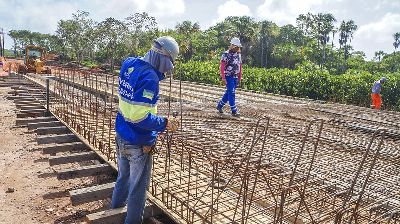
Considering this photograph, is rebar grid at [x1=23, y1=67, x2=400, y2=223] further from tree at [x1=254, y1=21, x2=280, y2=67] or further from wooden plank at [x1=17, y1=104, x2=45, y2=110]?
tree at [x1=254, y1=21, x2=280, y2=67]

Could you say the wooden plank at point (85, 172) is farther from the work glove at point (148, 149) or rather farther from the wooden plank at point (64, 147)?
the work glove at point (148, 149)

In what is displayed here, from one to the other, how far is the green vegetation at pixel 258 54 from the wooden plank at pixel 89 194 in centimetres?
1330

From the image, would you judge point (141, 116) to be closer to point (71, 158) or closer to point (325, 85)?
point (71, 158)

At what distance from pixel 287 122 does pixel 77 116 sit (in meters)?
4.55

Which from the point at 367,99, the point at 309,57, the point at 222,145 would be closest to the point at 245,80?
the point at 367,99

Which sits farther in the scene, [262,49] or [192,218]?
[262,49]

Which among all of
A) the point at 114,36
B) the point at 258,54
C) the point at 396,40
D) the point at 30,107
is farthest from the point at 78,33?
the point at 396,40

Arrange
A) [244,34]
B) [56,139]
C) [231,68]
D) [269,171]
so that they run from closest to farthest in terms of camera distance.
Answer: [269,171] → [56,139] → [231,68] → [244,34]

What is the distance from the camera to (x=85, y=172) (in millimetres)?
4719

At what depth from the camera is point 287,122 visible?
24.7 ft

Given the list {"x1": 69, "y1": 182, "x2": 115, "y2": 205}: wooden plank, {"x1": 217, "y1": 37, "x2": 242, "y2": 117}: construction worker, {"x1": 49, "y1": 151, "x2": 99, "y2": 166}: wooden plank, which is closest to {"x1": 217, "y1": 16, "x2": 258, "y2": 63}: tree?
{"x1": 217, "y1": 37, "x2": 242, "y2": 117}: construction worker

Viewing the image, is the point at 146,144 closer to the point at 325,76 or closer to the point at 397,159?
the point at 397,159

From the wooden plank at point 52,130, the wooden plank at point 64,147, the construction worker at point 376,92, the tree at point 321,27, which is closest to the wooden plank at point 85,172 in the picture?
the wooden plank at point 64,147

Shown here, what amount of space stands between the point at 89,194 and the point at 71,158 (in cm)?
153
